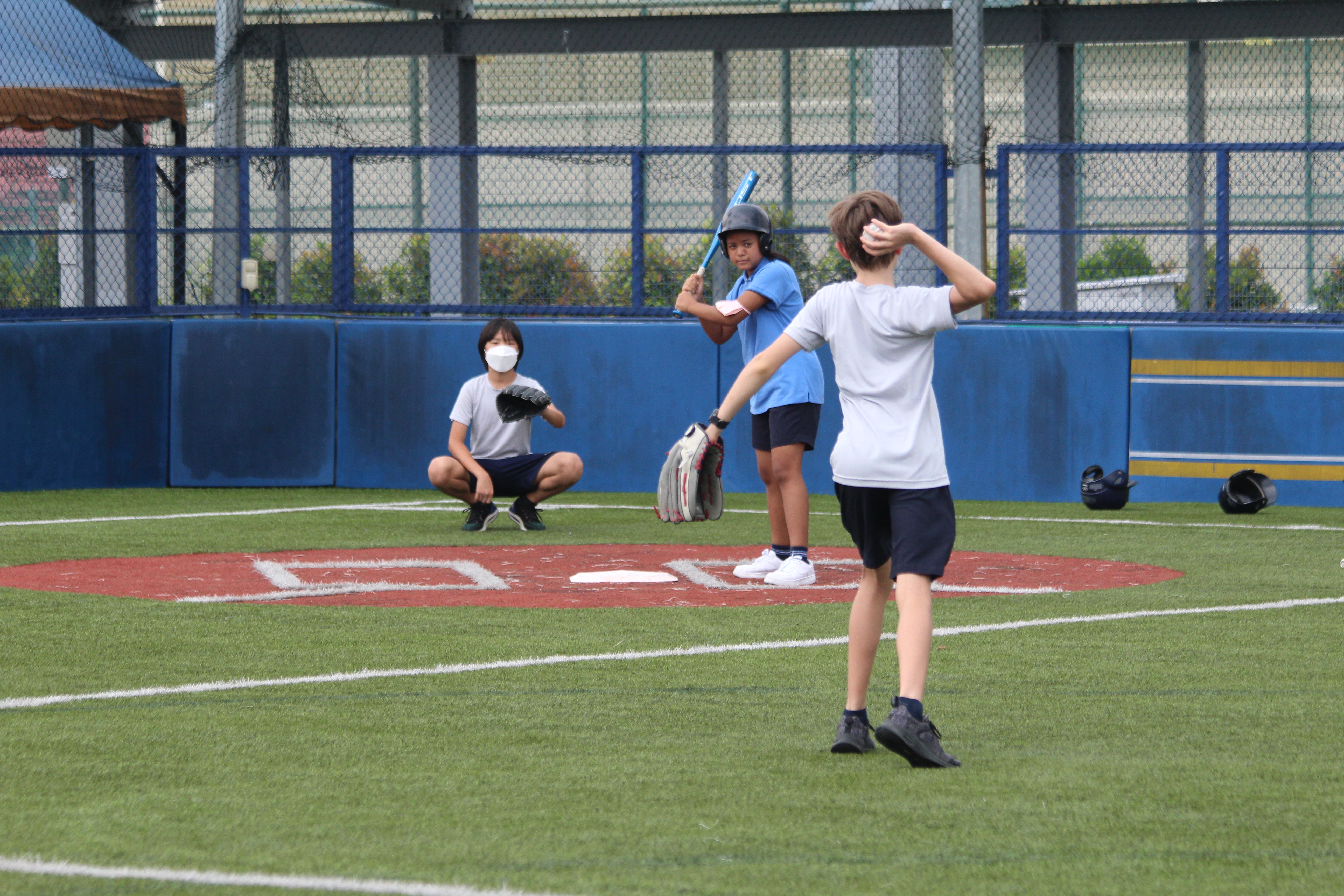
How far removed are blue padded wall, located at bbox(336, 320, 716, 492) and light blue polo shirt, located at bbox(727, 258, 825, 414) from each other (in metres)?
4.60

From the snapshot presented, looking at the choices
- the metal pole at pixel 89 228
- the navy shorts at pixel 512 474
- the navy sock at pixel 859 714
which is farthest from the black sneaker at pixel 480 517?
the navy sock at pixel 859 714

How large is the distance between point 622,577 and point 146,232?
656cm

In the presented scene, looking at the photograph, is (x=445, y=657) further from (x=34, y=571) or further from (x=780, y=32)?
(x=780, y=32)

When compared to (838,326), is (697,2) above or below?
above

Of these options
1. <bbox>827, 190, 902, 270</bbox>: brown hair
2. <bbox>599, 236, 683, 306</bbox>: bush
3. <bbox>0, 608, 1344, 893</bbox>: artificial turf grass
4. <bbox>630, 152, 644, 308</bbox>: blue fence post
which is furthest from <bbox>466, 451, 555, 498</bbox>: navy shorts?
<bbox>827, 190, 902, 270</bbox>: brown hair

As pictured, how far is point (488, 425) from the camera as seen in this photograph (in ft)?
32.1

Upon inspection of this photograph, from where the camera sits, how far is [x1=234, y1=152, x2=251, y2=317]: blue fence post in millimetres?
12555

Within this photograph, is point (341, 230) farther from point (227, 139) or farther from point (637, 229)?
point (637, 229)

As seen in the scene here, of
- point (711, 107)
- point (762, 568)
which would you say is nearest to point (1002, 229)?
point (762, 568)

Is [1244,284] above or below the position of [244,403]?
above

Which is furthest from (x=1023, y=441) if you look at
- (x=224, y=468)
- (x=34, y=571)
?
(x=34, y=571)

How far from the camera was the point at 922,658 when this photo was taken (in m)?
4.18

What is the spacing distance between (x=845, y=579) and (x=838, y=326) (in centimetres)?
341

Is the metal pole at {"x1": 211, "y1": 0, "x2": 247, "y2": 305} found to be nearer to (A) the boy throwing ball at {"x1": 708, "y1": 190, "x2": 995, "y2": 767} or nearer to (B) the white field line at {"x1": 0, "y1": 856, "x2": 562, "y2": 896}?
(A) the boy throwing ball at {"x1": 708, "y1": 190, "x2": 995, "y2": 767}
